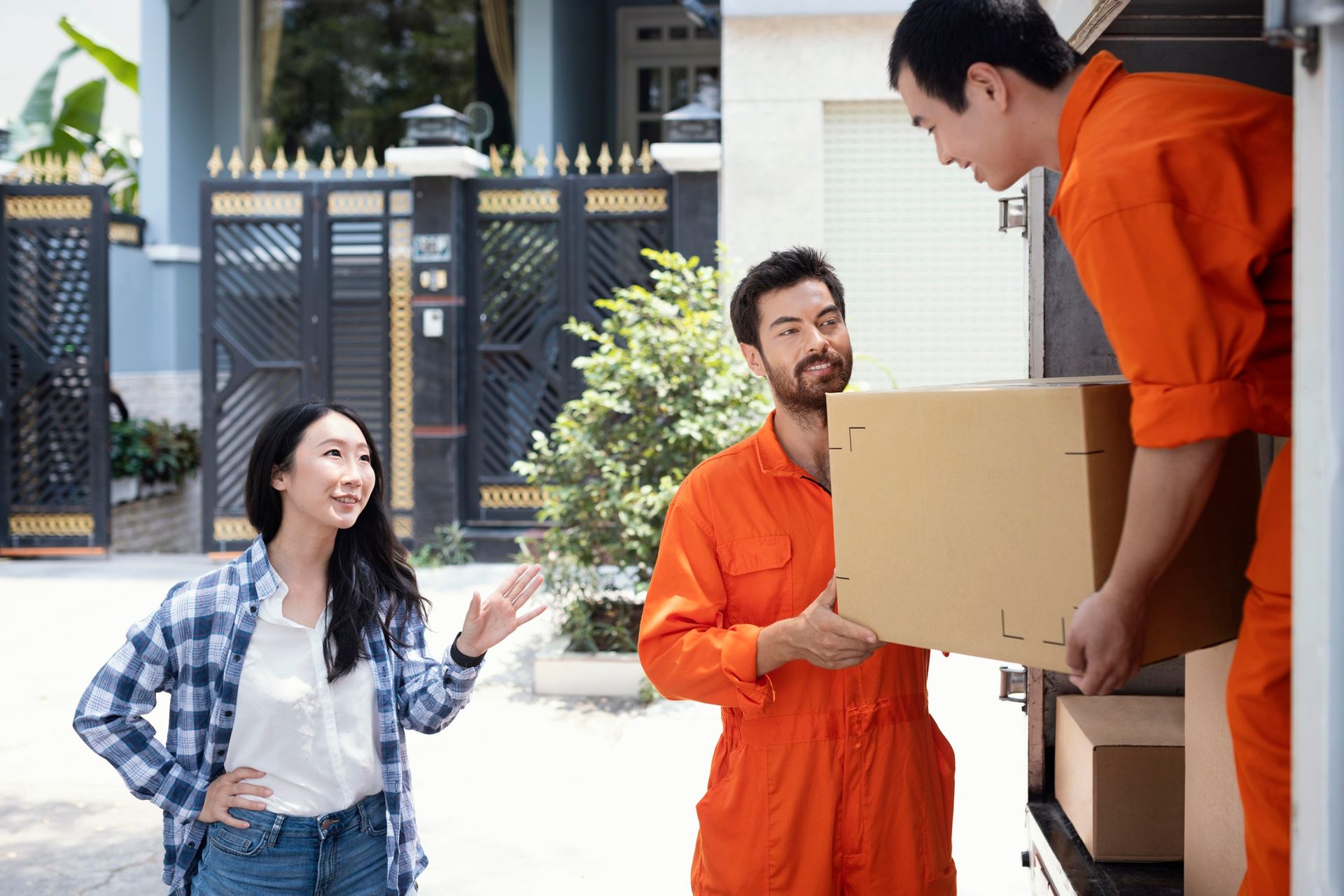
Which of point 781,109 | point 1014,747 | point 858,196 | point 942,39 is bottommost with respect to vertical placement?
point 1014,747

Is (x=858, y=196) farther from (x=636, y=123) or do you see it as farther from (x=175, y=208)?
(x=175, y=208)

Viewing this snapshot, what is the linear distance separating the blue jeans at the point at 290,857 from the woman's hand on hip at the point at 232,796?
0.6 inches

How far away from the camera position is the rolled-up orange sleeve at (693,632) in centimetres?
197

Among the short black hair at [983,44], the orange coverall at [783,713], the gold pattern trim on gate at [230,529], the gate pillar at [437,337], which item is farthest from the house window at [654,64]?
the short black hair at [983,44]

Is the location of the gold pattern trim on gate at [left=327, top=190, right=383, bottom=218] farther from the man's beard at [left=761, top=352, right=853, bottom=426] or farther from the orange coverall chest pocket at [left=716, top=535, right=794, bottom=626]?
the orange coverall chest pocket at [left=716, top=535, right=794, bottom=626]

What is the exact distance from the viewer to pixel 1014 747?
479 cm

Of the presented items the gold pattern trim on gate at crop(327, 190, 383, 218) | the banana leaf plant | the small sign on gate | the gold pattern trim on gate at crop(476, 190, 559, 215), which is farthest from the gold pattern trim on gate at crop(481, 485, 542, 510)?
the banana leaf plant

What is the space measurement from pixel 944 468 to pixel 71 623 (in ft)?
23.2

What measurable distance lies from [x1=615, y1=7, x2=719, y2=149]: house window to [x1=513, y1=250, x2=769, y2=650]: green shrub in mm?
7190

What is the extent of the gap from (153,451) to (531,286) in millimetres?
5037

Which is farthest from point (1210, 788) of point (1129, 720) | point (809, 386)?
point (809, 386)

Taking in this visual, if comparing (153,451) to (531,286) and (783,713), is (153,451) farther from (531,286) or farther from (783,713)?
(783,713)

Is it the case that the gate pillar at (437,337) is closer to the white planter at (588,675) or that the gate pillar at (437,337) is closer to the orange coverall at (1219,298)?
the white planter at (588,675)

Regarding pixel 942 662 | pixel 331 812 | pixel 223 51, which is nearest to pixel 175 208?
pixel 223 51
